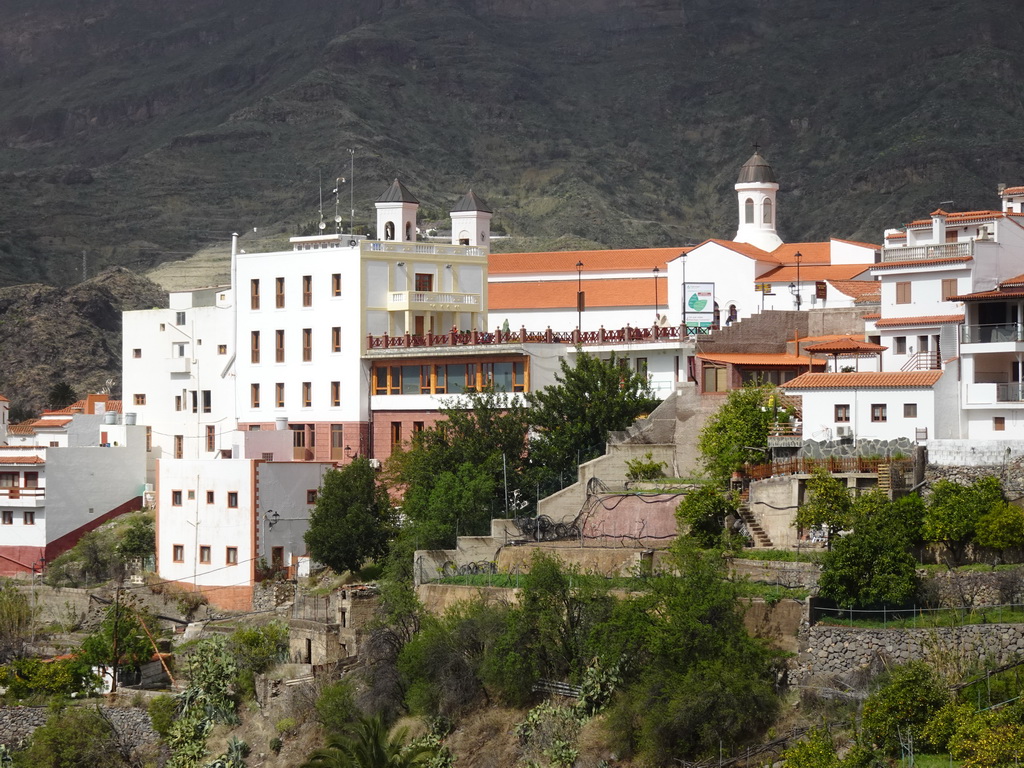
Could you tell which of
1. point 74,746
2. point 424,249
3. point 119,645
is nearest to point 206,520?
point 119,645

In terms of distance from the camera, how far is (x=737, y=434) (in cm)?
5303

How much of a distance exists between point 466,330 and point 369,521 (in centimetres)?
1717

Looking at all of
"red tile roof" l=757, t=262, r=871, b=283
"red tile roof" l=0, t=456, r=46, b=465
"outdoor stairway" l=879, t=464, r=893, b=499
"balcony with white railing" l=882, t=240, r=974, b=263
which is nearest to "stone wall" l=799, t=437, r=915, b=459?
"outdoor stairway" l=879, t=464, r=893, b=499

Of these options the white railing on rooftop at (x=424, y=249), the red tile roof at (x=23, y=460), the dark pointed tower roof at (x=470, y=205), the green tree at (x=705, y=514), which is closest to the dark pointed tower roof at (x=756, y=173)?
the dark pointed tower roof at (x=470, y=205)

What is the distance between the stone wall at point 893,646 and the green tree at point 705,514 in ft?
22.5

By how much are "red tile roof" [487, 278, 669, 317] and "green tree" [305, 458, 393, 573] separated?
2824 centimetres

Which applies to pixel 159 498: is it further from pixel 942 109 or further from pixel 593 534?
pixel 942 109

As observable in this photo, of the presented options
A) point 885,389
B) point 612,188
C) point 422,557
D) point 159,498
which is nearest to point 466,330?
point 159,498

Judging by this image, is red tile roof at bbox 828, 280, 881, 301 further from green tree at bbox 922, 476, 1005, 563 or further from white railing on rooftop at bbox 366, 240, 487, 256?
green tree at bbox 922, 476, 1005, 563

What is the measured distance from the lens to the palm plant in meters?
44.9

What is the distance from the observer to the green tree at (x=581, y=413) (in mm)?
60594

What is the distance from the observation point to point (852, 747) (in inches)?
1513

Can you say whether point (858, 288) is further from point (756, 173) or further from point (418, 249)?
point (756, 173)

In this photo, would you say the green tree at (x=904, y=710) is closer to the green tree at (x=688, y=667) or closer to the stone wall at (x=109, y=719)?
the green tree at (x=688, y=667)
